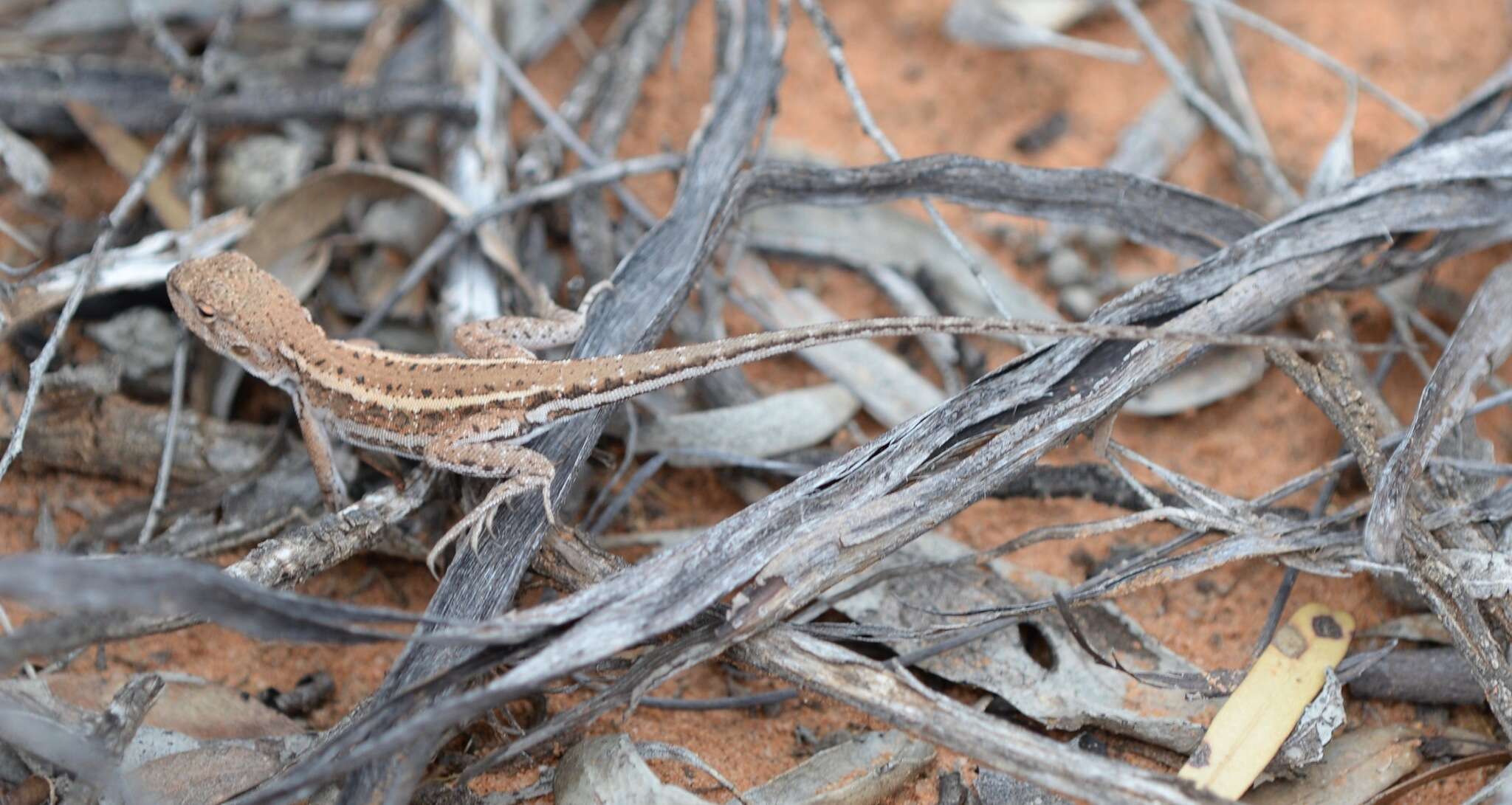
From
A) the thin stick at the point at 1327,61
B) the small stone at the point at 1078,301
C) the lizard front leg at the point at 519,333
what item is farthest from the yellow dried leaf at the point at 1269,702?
the lizard front leg at the point at 519,333

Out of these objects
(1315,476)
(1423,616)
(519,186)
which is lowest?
(1423,616)

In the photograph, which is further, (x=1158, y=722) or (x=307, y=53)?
(x=307, y=53)

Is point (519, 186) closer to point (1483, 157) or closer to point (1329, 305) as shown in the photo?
point (1329, 305)

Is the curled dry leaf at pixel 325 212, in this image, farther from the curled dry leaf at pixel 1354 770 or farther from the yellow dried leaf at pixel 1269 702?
the curled dry leaf at pixel 1354 770

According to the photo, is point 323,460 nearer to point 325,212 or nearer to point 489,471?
point 489,471

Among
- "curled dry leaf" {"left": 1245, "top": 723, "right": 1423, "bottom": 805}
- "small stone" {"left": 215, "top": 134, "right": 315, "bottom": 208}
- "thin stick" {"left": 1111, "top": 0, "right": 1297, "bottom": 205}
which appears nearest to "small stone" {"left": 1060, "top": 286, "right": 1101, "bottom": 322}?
"thin stick" {"left": 1111, "top": 0, "right": 1297, "bottom": 205}

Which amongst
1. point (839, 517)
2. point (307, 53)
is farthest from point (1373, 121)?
point (307, 53)


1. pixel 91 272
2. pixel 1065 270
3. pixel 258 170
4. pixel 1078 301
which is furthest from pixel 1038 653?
pixel 258 170
